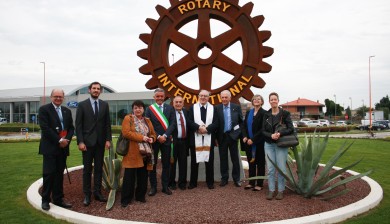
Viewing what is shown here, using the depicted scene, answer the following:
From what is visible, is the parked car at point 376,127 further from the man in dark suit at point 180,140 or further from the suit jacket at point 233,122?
the man in dark suit at point 180,140

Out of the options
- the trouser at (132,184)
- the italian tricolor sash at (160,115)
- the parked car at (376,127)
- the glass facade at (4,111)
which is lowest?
the parked car at (376,127)

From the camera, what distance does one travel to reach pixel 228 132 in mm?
6480

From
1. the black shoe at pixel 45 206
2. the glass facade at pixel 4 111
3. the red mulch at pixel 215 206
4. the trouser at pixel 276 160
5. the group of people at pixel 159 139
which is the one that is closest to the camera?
the red mulch at pixel 215 206

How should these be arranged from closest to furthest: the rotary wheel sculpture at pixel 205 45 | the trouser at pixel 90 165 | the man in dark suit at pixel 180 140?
the trouser at pixel 90 165 → the man in dark suit at pixel 180 140 → the rotary wheel sculpture at pixel 205 45

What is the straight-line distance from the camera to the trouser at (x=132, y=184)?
5.34 meters

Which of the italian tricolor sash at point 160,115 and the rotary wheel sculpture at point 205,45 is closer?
the italian tricolor sash at point 160,115

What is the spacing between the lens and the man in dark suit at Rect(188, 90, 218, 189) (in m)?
6.31

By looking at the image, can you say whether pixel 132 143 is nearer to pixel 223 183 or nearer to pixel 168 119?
pixel 168 119

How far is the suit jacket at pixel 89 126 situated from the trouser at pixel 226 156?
208 centimetres

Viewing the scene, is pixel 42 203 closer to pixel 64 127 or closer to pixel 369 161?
pixel 64 127

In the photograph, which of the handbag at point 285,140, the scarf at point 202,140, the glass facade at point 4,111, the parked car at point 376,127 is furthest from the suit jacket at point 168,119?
the glass facade at point 4,111

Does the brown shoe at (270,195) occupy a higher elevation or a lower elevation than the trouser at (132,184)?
lower

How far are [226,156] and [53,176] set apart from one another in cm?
295

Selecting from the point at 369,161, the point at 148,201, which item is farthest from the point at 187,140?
the point at 369,161
